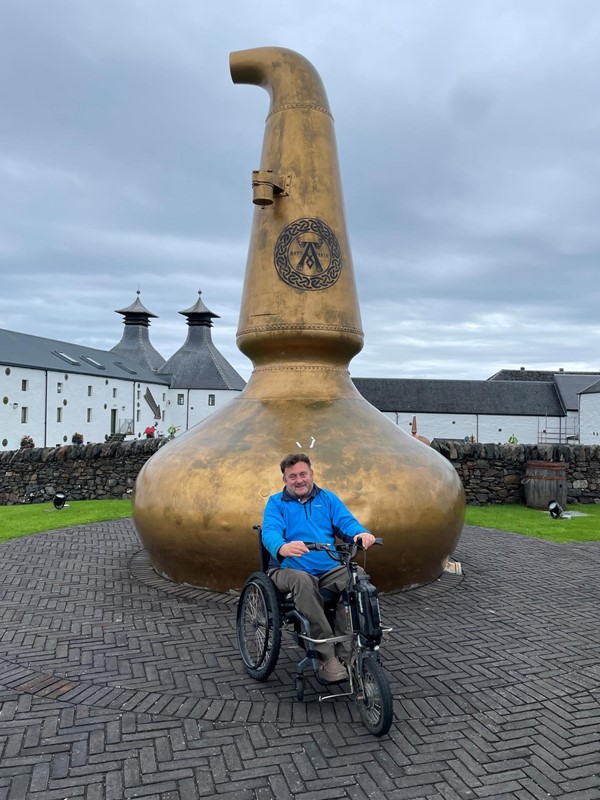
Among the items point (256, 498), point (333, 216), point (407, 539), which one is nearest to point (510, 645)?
point (407, 539)

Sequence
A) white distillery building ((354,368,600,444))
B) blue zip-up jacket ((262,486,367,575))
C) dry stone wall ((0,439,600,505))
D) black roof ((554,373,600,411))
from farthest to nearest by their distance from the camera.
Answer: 1. black roof ((554,373,600,411))
2. white distillery building ((354,368,600,444))
3. dry stone wall ((0,439,600,505))
4. blue zip-up jacket ((262,486,367,575))

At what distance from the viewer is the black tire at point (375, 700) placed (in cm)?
355

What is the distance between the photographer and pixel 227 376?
64.2 meters

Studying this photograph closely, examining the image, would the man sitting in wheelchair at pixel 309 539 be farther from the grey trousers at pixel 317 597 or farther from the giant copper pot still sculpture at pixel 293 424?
the giant copper pot still sculpture at pixel 293 424

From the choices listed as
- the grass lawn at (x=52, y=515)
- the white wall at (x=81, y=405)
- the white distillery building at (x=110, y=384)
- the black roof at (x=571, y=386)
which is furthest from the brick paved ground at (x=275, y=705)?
the black roof at (x=571, y=386)

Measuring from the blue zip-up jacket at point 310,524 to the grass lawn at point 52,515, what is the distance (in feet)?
23.5

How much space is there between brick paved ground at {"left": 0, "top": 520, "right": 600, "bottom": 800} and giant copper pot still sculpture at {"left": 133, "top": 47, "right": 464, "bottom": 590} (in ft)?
2.13

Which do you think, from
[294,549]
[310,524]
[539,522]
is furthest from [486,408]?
[294,549]

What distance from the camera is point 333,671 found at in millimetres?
4172

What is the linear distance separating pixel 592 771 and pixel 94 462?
46.4 feet

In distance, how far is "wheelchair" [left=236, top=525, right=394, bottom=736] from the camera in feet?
12.2

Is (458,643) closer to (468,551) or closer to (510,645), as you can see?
(510,645)

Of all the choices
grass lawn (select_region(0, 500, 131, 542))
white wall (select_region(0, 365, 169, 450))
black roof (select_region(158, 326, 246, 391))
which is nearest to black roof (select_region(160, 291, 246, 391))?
black roof (select_region(158, 326, 246, 391))

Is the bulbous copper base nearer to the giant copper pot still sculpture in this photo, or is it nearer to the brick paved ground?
the giant copper pot still sculpture
